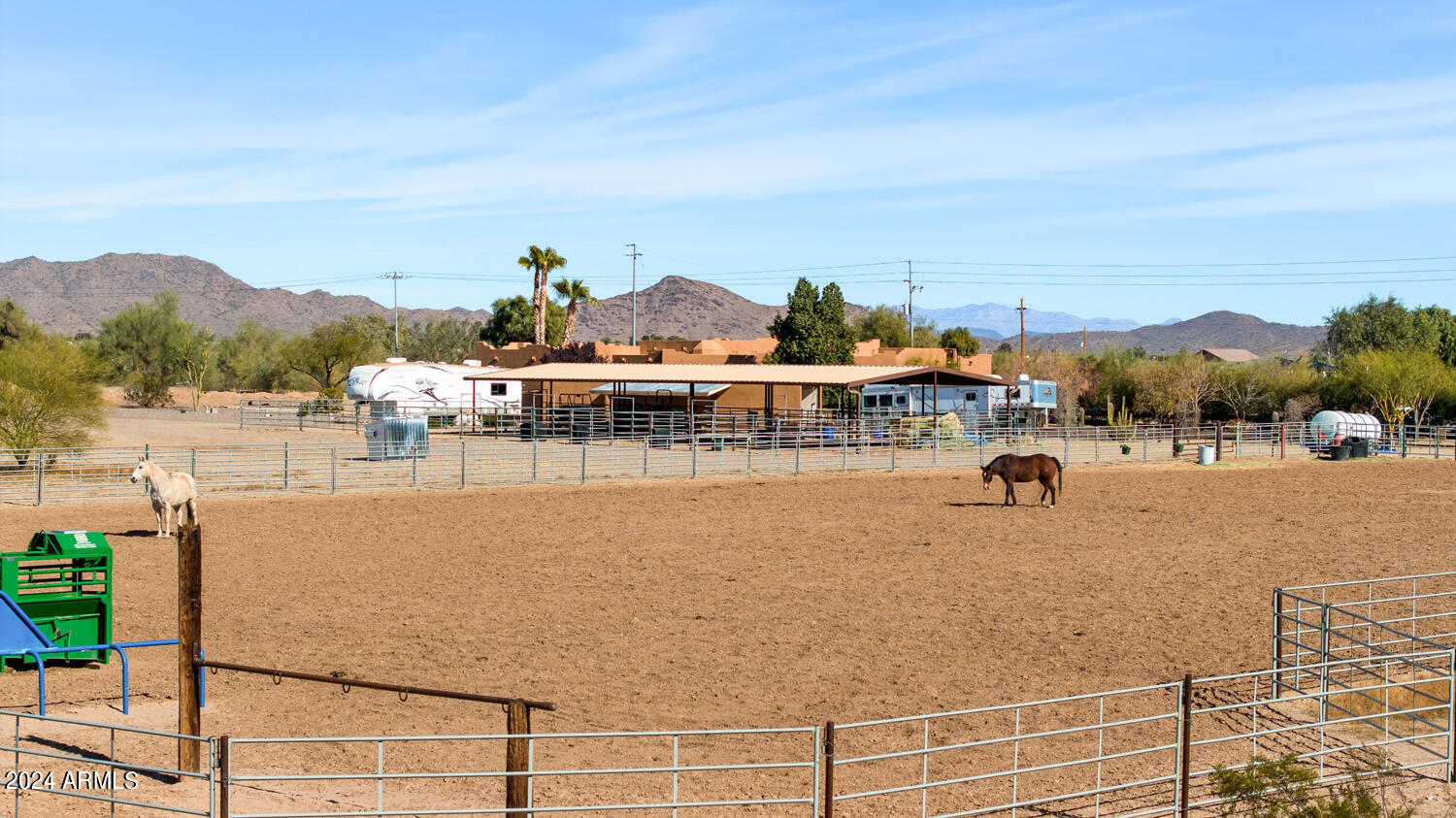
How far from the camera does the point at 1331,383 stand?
1984 inches

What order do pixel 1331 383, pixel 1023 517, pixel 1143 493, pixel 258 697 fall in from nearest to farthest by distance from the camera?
1. pixel 258 697
2. pixel 1023 517
3. pixel 1143 493
4. pixel 1331 383

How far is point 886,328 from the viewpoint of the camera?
279ft

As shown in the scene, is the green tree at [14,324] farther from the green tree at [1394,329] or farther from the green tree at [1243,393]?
the green tree at [1394,329]

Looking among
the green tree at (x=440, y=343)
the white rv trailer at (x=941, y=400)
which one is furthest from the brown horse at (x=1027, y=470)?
the green tree at (x=440, y=343)

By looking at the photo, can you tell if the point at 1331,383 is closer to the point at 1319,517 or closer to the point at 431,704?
the point at 1319,517

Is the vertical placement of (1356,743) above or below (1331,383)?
below

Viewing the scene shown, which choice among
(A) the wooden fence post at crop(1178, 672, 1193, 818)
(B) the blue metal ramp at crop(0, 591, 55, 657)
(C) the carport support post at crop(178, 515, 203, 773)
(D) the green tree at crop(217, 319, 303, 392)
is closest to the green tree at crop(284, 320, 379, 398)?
(D) the green tree at crop(217, 319, 303, 392)

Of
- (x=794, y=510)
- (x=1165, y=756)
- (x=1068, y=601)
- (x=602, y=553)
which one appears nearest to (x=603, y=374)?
(x=794, y=510)

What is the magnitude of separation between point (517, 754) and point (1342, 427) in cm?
3778

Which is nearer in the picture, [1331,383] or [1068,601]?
[1068,601]

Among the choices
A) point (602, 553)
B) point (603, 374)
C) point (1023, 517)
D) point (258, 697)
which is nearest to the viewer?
point (258, 697)

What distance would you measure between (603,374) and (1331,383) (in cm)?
3268

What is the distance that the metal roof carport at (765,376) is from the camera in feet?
116

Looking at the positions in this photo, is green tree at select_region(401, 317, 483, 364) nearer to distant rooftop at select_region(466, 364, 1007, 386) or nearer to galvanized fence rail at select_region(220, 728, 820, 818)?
distant rooftop at select_region(466, 364, 1007, 386)
